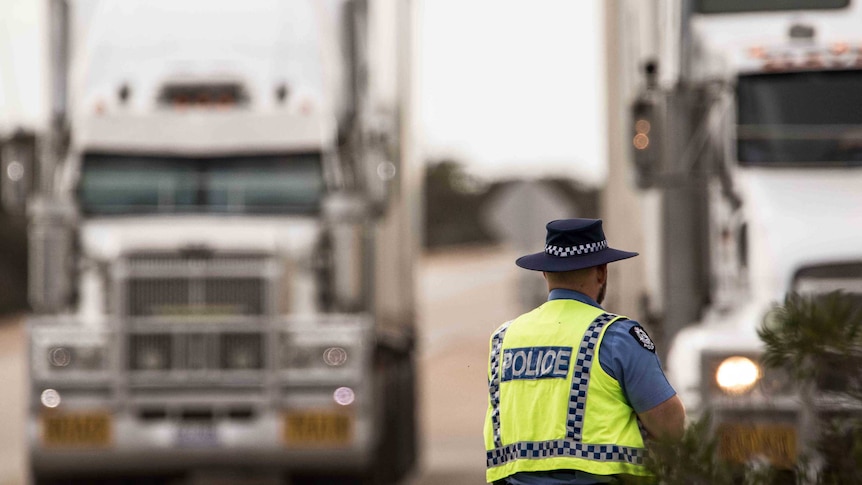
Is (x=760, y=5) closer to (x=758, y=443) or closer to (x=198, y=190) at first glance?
(x=198, y=190)

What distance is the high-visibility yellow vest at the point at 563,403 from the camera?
187 inches

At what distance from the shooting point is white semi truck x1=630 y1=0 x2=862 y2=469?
10.3 m

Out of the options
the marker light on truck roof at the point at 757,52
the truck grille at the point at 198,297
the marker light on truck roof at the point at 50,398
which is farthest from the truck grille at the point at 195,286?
the marker light on truck roof at the point at 757,52

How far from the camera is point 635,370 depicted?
4.73 metres

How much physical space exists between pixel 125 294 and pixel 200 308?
558 millimetres

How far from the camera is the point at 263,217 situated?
1308 centimetres

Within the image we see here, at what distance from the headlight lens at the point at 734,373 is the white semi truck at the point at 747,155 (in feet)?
1.02

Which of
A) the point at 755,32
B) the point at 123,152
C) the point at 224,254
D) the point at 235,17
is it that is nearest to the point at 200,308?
the point at 224,254

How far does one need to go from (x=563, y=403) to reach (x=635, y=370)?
22 cm

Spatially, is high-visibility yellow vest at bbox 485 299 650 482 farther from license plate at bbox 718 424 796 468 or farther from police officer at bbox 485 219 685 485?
license plate at bbox 718 424 796 468

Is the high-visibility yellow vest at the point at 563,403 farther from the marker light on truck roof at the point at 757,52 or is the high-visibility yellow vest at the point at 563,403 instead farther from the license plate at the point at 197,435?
the license plate at the point at 197,435

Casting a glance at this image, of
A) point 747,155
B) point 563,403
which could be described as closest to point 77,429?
point 747,155

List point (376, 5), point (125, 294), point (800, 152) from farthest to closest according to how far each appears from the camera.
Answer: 1. point (376, 5)
2. point (125, 294)
3. point (800, 152)

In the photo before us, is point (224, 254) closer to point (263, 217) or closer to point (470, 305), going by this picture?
point (263, 217)
